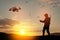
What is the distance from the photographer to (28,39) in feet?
48.5

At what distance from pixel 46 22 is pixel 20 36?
2149 mm

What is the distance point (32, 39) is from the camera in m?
14.7

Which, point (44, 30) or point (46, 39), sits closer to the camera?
point (46, 39)

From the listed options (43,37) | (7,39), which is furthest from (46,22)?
(7,39)

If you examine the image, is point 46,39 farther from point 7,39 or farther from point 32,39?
point 7,39

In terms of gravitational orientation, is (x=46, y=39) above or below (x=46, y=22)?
below

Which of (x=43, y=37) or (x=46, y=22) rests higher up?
(x=46, y=22)

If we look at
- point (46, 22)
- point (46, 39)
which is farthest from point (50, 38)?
point (46, 22)

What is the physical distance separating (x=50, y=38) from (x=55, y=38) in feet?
1.30

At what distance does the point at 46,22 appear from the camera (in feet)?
50.6

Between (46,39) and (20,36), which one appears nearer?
(46,39)

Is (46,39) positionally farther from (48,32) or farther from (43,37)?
(48,32)

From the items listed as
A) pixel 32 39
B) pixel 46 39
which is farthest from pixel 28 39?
pixel 46 39

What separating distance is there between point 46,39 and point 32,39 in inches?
40.1
